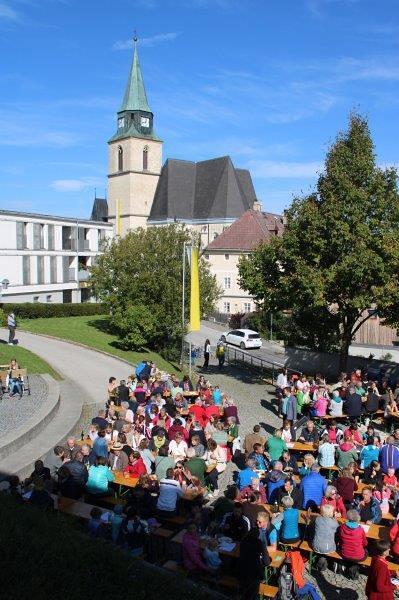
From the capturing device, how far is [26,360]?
25828mm

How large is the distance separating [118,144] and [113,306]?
59.5 meters

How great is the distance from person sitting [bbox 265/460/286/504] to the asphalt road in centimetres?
2434

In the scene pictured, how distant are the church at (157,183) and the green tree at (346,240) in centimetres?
5448

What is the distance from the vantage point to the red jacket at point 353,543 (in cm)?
980

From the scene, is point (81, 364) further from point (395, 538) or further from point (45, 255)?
point (45, 255)

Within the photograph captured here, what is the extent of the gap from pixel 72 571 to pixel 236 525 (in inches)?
138

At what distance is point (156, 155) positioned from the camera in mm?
89688

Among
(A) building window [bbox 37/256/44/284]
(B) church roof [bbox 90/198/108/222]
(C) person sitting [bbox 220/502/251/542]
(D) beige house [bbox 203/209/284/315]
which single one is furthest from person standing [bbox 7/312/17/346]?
(B) church roof [bbox 90/198/108/222]

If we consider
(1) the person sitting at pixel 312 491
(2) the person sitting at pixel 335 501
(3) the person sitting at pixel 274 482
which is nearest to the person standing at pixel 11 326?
(3) the person sitting at pixel 274 482

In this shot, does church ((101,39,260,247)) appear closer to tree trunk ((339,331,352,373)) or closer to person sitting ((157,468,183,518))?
tree trunk ((339,331,352,373))

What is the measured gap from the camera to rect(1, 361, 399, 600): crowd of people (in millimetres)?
9250

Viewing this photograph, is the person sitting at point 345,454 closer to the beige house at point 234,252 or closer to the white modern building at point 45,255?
the white modern building at point 45,255

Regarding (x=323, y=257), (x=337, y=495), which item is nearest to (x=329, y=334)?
(x=323, y=257)

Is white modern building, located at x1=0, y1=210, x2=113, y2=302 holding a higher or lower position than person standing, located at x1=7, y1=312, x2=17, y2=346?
higher
